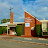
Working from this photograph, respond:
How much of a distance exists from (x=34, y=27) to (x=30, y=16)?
2.96 m

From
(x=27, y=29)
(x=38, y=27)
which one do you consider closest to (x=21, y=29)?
(x=27, y=29)

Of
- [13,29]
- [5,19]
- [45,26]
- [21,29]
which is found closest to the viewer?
[45,26]

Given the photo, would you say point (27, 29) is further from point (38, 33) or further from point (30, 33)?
point (38, 33)

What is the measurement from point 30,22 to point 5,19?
32.6m

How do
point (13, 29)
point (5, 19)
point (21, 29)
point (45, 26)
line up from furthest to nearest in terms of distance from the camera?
point (5, 19) → point (13, 29) → point (21, 29) → point (45, 26)

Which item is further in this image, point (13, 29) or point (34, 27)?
point (13, 29)

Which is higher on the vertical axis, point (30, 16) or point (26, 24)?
point (30, 16)

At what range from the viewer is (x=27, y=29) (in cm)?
2539

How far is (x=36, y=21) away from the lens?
993 inches

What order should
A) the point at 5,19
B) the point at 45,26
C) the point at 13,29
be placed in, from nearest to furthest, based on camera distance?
1. the point at 45,26
2. the point at 13,29
3. the point at 5,19

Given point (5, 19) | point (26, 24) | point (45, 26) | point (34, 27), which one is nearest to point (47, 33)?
point (45, 26)

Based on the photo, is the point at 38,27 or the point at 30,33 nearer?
the point at 38,27

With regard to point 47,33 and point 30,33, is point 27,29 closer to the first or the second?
point 30,33

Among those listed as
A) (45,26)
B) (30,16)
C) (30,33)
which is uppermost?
(30,16)
